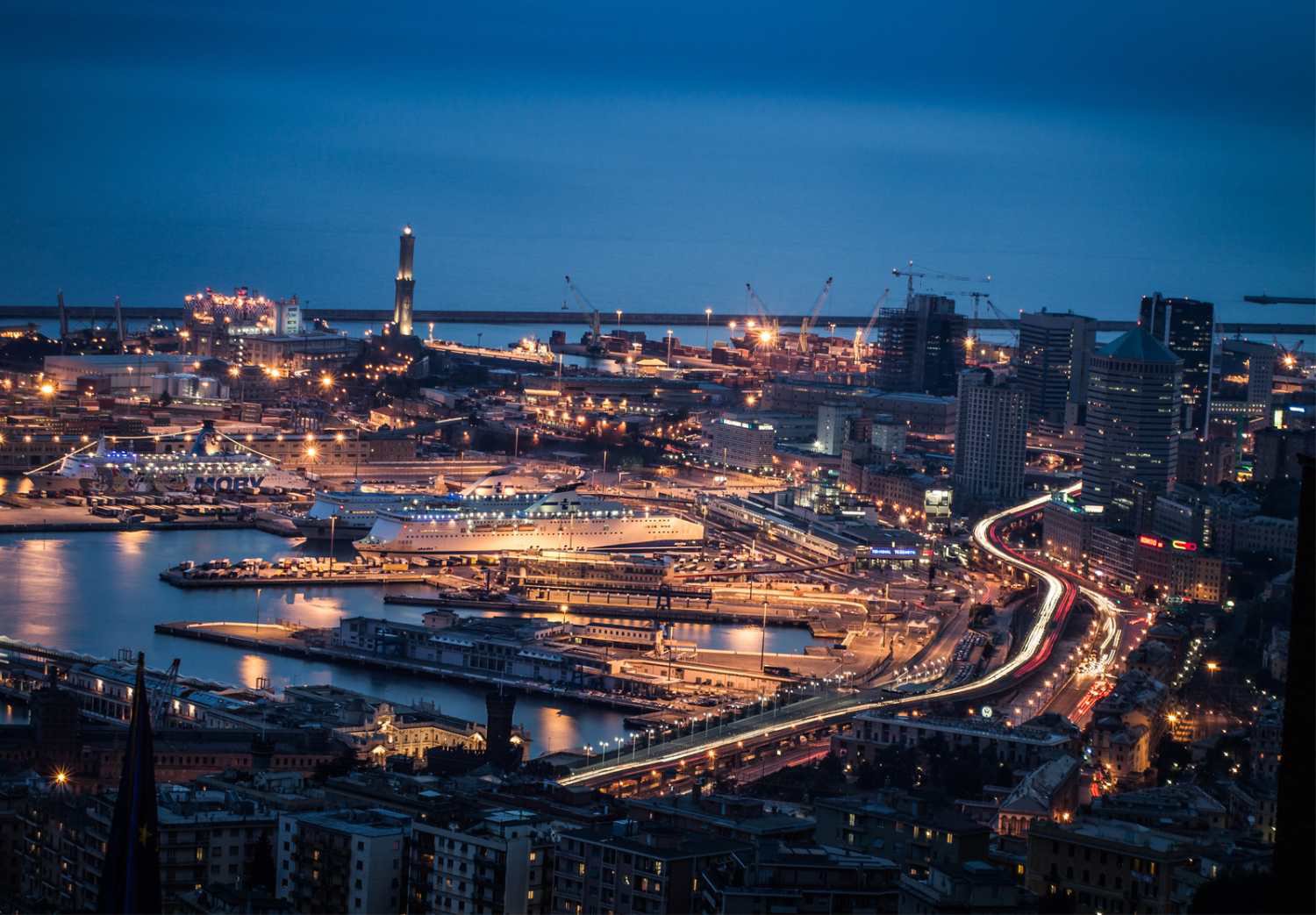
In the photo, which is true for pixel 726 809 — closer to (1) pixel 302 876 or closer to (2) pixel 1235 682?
(1) pixel 302 876

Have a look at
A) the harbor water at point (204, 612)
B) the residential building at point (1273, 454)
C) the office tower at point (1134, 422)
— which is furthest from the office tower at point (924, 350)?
the harbor water at point (204, 612)

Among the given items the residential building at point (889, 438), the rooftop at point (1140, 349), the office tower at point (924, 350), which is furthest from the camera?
the office tower at point (924, 350)

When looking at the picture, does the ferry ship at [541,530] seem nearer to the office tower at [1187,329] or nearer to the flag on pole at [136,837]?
the office tower at [1187,329]

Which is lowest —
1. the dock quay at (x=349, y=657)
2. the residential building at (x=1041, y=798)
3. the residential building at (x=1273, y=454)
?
the dock quay at (x=349, y=657)

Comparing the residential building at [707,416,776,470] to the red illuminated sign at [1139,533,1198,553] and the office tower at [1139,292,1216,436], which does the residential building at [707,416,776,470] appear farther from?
the red illuminated sign at [1139,533,1198,553]

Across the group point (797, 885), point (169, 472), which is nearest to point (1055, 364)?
point (169, 472)

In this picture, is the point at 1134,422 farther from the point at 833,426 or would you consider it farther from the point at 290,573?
the point at 290,573
